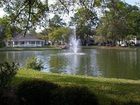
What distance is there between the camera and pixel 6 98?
8.31m

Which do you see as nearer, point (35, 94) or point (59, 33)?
point (35, 94)

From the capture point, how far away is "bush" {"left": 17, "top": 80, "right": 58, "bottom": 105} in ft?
28.0

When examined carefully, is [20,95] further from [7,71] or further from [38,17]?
[38,17]

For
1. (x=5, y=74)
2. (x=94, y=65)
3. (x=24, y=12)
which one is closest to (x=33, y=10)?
(x=24, y=12)

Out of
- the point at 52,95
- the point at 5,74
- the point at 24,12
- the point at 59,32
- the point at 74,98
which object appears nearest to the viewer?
the point at 74,98

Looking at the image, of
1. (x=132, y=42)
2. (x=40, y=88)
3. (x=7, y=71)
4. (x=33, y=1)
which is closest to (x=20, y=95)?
(x=40, y=88)

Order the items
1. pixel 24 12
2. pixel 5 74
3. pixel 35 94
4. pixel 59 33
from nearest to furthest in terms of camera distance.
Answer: pixel 35 94 < pixel 5 74 < pixel 24 12 < pixel 59 33

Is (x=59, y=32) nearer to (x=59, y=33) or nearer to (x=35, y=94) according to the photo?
(x=59, y=33)

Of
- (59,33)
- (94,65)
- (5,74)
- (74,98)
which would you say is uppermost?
(59,33)

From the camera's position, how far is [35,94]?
8.62 m

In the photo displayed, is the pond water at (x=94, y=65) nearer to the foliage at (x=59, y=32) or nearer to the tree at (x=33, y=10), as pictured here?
the foliage at (x=59, y=32)

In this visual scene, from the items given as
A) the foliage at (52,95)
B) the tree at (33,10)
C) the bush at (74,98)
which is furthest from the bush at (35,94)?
the tree at (33,10)

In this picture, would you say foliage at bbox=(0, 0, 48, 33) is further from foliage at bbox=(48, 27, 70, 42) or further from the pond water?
the pond water

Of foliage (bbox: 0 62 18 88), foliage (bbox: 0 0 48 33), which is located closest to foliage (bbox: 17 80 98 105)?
foliage (bbox: 0 62 18 88)
